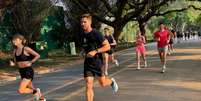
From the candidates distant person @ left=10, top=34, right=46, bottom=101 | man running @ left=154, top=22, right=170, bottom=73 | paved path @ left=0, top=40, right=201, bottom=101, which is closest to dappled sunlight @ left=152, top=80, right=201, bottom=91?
paved path @ left=0, top=40, right=201, bottom=101

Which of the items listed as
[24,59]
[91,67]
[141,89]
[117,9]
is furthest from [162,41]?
[117,9]

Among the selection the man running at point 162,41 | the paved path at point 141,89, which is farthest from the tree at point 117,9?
the paved path at point 141,89

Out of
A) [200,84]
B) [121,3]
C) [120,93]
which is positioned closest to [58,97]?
[120,93]

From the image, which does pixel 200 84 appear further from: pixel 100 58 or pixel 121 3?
pixel 121 3

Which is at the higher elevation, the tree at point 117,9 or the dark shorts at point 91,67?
the tree at point 117,9

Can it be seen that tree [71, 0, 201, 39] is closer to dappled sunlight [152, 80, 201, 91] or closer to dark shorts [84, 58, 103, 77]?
dappled sunlight [152, 80, 201, 91]

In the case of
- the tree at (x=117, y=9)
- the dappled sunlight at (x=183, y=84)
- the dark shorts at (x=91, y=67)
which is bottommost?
the dappled sunlight at (x=183, y=84)

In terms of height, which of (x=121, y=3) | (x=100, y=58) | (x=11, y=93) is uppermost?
(x=121, y=3)

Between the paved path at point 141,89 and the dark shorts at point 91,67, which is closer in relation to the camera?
the dark shorts at point 91,67

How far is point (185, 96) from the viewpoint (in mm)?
12734

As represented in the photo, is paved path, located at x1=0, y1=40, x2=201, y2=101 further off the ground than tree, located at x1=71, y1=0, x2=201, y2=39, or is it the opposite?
tree, located at x1=71, y1=0, x2=201, y2=39

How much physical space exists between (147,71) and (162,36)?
4.90 ft

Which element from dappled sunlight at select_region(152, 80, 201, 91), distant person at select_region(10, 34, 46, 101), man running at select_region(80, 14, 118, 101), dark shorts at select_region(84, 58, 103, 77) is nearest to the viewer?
man running at select_region(80, 14, 118, 101)

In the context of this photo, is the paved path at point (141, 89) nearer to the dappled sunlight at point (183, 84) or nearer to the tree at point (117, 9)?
the dappled sunlight at point (183, 84)
